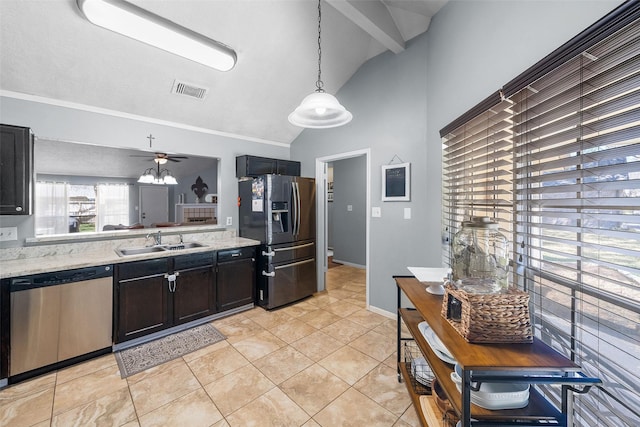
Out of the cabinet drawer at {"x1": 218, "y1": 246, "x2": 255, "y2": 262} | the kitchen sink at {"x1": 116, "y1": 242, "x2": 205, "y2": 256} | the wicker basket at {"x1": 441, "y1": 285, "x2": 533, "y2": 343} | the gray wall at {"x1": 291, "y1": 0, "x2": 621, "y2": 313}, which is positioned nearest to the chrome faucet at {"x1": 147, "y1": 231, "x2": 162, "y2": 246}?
the kitchen sink at {"x1": 116, "y1": 242, "x2": 205, "y2": 256}

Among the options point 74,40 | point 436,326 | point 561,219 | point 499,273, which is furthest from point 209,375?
point 74,40

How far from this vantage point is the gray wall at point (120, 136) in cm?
238

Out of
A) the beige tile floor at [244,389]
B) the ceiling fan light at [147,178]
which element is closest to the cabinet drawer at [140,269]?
the beige tile floor at [244,389]

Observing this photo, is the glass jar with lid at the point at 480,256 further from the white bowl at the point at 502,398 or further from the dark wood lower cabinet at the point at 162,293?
the dark wood lower cabinet at the point at 162,293

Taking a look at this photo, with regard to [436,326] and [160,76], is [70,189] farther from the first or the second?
[436,326]

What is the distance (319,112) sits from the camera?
76.8 inches

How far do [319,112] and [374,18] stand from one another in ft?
4.22

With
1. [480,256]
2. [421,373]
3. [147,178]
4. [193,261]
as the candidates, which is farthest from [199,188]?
[480,256]

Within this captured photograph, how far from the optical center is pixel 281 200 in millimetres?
3412

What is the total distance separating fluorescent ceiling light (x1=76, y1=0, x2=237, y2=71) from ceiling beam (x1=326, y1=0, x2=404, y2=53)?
114 cm

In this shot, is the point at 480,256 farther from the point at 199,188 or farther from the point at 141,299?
the point at 199,188

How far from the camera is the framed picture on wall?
2.91m

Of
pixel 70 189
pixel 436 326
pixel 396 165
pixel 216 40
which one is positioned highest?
pixel 216 40

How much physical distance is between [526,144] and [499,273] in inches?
23.6
